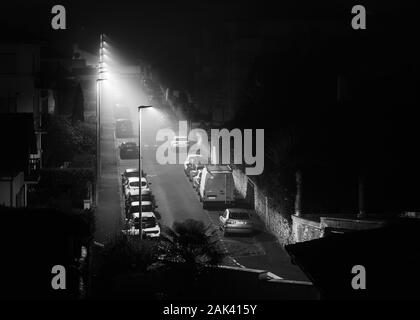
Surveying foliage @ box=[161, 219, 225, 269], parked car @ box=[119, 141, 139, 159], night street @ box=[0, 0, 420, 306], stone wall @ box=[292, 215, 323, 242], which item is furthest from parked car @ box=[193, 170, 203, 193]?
foliage @ box=[161, 219, 225, 269]

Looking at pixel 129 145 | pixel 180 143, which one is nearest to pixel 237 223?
pixel 129 145

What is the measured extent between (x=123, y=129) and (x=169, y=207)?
23.8 m

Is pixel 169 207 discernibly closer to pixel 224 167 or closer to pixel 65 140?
pixel 224 167

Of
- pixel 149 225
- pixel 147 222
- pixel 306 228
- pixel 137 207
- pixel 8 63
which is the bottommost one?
pixel 149 225

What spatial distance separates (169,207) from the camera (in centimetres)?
4553

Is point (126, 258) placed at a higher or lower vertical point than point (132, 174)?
lower

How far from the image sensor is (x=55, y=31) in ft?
217

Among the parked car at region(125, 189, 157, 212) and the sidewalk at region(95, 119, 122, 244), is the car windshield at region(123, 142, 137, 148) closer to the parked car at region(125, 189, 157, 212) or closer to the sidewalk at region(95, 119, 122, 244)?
the sidewalk at region(95, 119, 122, 244)

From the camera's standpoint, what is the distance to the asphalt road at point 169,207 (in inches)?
1382

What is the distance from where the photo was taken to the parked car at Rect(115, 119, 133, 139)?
223 feet

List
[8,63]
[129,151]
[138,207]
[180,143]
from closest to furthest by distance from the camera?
[138,207]
[8,63]
[129,151]
[180,143]

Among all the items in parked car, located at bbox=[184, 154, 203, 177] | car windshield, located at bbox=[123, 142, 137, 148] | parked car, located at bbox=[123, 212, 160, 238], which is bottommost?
parked car, located at bbox=[123, 212, 160, 238]

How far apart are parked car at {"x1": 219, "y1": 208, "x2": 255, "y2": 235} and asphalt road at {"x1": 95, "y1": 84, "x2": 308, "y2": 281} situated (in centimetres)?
34

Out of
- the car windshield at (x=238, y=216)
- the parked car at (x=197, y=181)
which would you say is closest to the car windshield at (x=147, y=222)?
the car windshield at (x=238, y=216)
